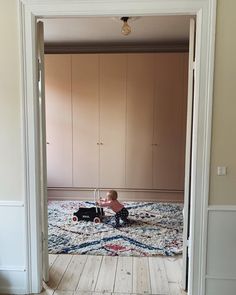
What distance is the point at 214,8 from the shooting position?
228 cm

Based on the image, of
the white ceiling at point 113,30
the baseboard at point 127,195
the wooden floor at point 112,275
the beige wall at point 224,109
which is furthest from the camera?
the baseboard at point 127,195

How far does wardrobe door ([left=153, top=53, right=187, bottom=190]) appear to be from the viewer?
5.15 metres

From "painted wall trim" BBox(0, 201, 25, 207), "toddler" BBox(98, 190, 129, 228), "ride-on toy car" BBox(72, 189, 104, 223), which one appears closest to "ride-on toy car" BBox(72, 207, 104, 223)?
"ride-on toy car" BBox(72, 189, 104, 223)

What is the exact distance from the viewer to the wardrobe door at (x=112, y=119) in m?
5.22

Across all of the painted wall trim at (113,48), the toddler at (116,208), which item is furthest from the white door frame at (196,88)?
the painted wall trim at (113,48)

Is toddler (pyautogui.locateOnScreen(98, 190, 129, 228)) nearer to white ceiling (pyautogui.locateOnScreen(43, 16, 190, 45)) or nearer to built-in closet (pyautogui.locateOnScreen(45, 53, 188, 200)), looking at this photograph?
built-in closet (pyautogui.locateOnScreen(45, 53, 188, 200))

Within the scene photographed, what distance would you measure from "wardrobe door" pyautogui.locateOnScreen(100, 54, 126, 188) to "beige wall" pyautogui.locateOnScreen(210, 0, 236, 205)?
2.99 meters

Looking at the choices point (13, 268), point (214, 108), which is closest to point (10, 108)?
point (13, 268)

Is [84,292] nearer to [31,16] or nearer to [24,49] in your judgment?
[24,49]

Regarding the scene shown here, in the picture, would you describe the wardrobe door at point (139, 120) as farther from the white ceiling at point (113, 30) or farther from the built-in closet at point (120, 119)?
the white ceiling at point (113, 30)

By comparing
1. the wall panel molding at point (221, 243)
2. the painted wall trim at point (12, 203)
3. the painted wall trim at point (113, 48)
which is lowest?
the wall panel molding at point (221, 243)

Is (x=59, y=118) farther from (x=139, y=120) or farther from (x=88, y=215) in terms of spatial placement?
(x=88, y=215)

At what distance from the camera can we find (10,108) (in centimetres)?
250

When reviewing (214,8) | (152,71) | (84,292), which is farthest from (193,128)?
(152,71)
